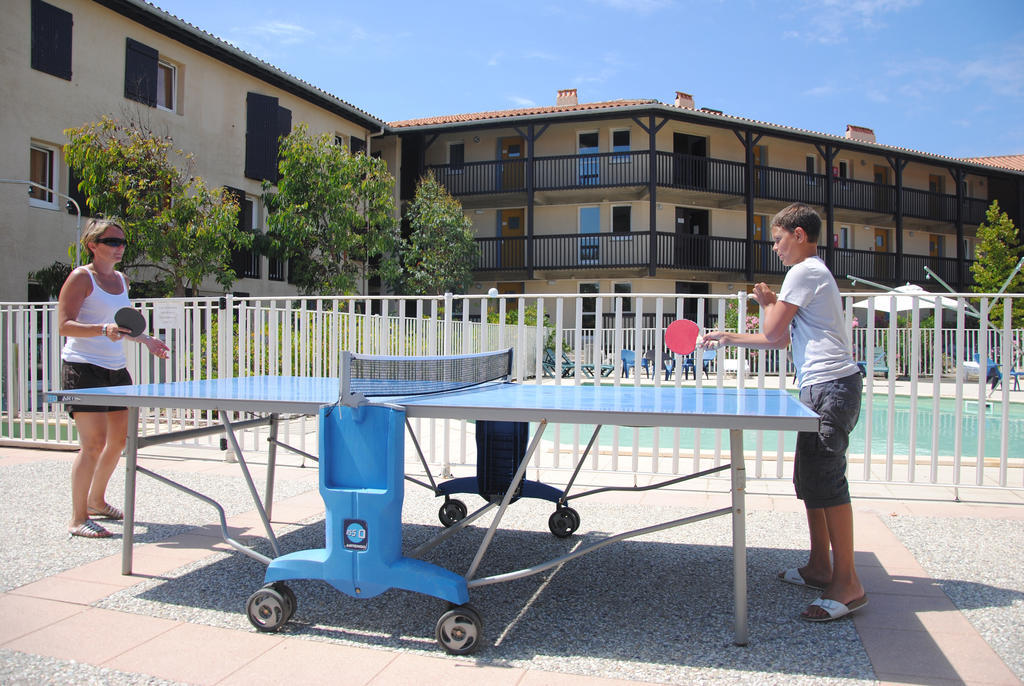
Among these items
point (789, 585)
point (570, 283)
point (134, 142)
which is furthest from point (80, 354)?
point (570, 283)

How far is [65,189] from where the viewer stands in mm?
14133

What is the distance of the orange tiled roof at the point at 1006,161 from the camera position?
3216 centimetres

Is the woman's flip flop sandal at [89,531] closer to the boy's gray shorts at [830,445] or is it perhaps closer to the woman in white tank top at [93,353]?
the woman in white tank top at [93,353]

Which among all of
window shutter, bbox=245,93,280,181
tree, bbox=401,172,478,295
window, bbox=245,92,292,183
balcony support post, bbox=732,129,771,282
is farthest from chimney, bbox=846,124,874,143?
window shutter, bbox=245,93,280,181

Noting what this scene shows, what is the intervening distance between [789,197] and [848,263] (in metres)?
3.51

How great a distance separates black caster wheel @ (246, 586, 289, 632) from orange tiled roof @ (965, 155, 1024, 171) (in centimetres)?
3747

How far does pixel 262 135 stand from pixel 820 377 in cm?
1895

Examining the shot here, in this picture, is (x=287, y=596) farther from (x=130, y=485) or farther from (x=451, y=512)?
(x=451, y=512)

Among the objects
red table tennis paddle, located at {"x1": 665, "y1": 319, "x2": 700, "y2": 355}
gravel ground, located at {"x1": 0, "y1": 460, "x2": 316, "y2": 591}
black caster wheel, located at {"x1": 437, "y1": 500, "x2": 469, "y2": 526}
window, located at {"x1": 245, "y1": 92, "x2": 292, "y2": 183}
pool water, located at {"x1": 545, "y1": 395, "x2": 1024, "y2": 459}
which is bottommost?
pool water, located at {"x1": 545, "y1": 395, "x2": 1024, "y2": 459}

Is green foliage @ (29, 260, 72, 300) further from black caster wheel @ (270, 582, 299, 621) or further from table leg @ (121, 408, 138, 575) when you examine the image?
black caster wheel @ (270, 582, 299, 621)

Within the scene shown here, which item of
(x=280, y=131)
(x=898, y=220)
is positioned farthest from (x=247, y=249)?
(x=898, y=220)

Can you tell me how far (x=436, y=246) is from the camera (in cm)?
2194

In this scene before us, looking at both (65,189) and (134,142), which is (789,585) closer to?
(134,142)

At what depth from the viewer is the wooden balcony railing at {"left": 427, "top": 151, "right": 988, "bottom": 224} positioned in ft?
79.0
